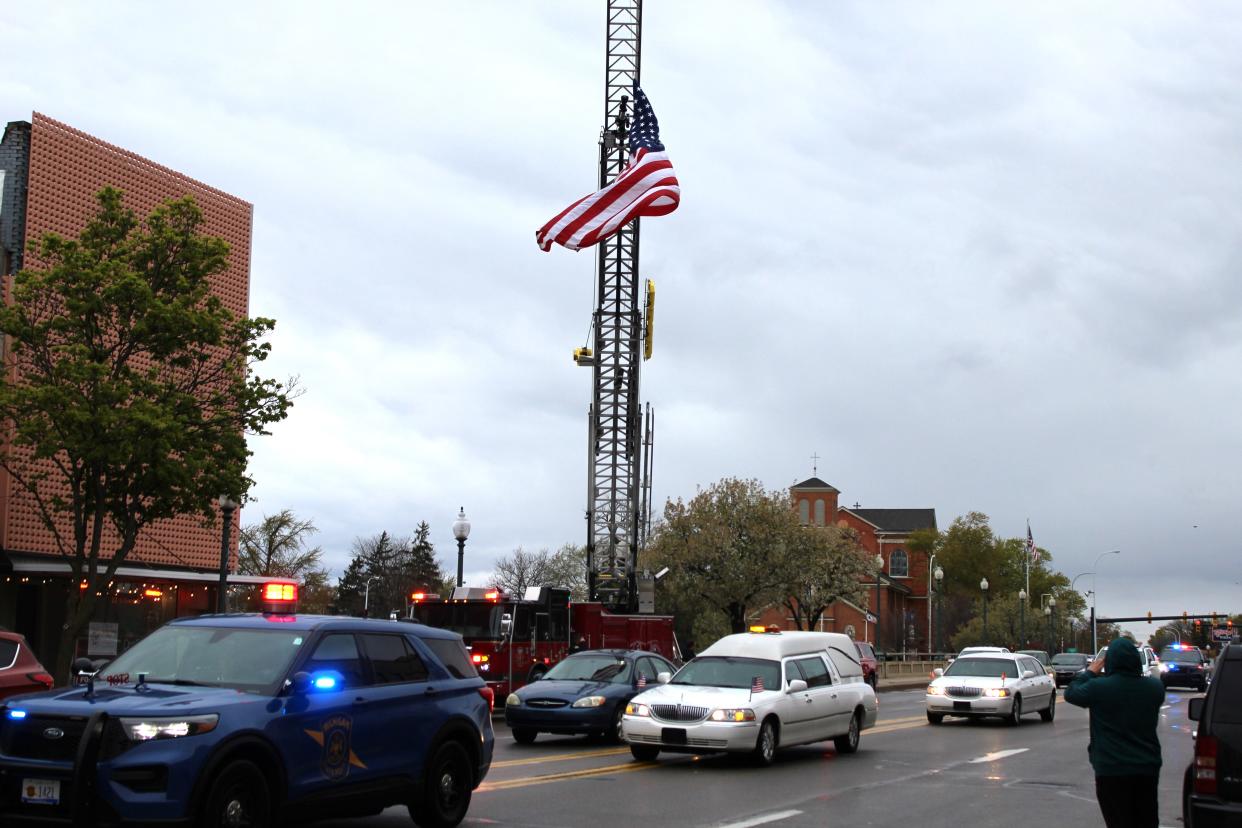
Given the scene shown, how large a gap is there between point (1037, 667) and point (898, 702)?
11.2 metres

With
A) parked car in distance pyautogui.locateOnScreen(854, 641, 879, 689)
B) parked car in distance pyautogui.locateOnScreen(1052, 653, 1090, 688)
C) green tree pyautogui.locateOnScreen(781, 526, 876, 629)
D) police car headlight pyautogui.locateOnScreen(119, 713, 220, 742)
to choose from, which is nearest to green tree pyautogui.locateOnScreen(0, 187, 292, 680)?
police car headlight pyautogui.locateOnScreen(119, 713, 220, 742)

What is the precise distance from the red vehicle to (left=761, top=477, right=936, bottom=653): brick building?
9101 centimetres

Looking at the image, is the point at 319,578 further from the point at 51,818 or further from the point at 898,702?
the point at 51,818

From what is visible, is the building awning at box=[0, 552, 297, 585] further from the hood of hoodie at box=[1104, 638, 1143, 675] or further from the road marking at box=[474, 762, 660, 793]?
the hood of hoodie at box=[1104, 638, 1143, 675]

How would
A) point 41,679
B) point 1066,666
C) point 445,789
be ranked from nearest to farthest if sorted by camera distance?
point 445,789, point 41,679, point 1066,666

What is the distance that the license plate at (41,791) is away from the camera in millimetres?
8852

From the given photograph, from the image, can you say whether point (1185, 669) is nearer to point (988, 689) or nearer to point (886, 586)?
point (988, 689)

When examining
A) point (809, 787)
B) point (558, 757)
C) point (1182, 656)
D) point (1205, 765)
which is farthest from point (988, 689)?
point (1182, 656)

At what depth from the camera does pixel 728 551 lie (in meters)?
64.1

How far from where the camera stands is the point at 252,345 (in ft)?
100

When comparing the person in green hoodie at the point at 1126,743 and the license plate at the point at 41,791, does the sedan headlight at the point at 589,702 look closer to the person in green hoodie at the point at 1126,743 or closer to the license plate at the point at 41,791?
the person in green hoodie at the point at 1126,743

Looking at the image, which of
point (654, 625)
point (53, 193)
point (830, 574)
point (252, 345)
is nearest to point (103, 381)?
point (252, 345)

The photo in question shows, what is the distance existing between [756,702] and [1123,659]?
351 inches

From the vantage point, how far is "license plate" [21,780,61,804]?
8.85 m
